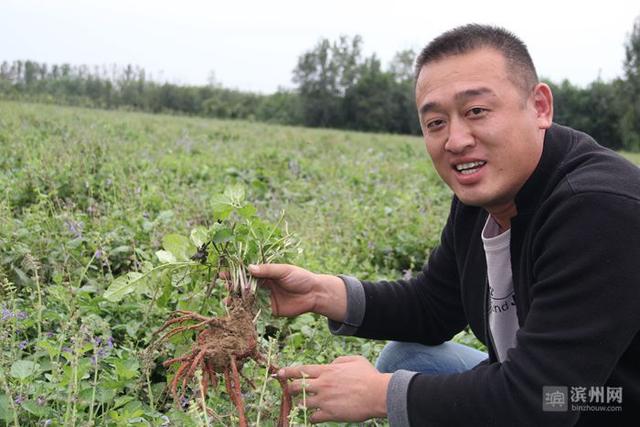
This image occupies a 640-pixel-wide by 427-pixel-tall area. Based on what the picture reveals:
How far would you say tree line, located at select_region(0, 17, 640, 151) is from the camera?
39.9 m

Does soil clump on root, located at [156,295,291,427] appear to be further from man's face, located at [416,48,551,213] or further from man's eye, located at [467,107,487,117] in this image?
man's eye, located at [467,107,487,117]

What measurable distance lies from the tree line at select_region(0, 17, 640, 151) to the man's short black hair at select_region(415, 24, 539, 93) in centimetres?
3615

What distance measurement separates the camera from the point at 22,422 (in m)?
2.03

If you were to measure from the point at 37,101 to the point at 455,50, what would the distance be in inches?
715

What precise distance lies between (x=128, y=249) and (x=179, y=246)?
133cm

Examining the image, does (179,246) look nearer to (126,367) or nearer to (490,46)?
(126,367)

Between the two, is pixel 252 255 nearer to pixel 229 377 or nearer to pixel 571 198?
pixel 229 377

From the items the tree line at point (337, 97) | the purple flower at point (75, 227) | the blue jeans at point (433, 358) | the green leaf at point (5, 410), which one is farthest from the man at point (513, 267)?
the tree line at point (337, 97)

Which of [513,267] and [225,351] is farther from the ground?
[513,267]

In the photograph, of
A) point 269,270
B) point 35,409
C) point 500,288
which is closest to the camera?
point 35,409

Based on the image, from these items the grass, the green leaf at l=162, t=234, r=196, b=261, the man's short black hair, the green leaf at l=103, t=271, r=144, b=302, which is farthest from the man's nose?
the green leaf at l=103, t=271, r=144, b=302

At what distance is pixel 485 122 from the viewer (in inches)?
69.4

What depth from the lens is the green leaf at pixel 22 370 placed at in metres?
1.96

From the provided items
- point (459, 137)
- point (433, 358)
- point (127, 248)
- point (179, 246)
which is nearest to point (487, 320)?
point (433, 358)
